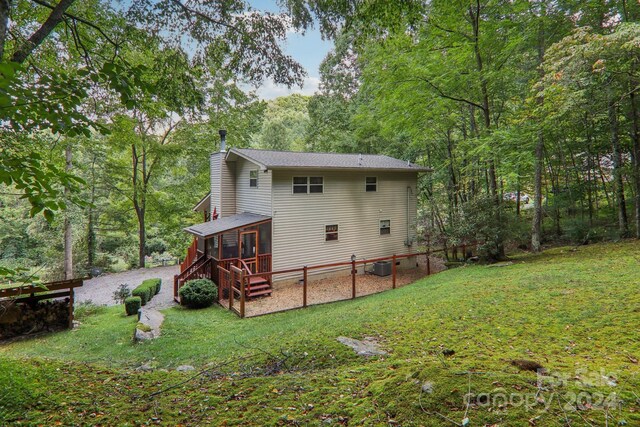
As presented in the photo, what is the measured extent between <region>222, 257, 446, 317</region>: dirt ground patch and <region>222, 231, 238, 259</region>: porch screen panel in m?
2.00

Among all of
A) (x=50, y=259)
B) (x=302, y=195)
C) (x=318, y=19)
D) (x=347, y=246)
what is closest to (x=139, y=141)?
(x=50, y=259)

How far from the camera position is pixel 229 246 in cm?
1236

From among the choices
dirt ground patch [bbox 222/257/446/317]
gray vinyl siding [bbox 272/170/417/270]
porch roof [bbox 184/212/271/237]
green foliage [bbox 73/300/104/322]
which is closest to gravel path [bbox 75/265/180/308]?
green foliage [bbox 73/300/104/322]

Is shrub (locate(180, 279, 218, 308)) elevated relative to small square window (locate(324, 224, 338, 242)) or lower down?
lower down

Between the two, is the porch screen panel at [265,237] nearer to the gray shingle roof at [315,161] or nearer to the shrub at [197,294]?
the gray shingle roof at [315,161]

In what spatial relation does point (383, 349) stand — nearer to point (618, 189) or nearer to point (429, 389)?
point (429, 389)

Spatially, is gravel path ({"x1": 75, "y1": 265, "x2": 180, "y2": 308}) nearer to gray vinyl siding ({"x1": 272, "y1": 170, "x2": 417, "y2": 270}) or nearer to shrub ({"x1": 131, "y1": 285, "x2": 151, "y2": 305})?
shrub ({"x1": 131, "y1": 285, "x2": 151, "y2": 305})

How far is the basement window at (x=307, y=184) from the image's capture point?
40.9 ft

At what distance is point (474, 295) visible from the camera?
6.42 metres

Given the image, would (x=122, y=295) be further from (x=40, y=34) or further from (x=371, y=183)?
(x=371, y=183)

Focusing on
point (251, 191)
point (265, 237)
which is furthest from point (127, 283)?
point (265, 237)

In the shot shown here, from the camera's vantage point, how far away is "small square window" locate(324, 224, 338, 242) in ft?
43.5

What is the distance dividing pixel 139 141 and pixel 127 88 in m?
15.1

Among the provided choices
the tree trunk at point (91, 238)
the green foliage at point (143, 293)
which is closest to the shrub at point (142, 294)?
the green foliage at point (143, 293)
